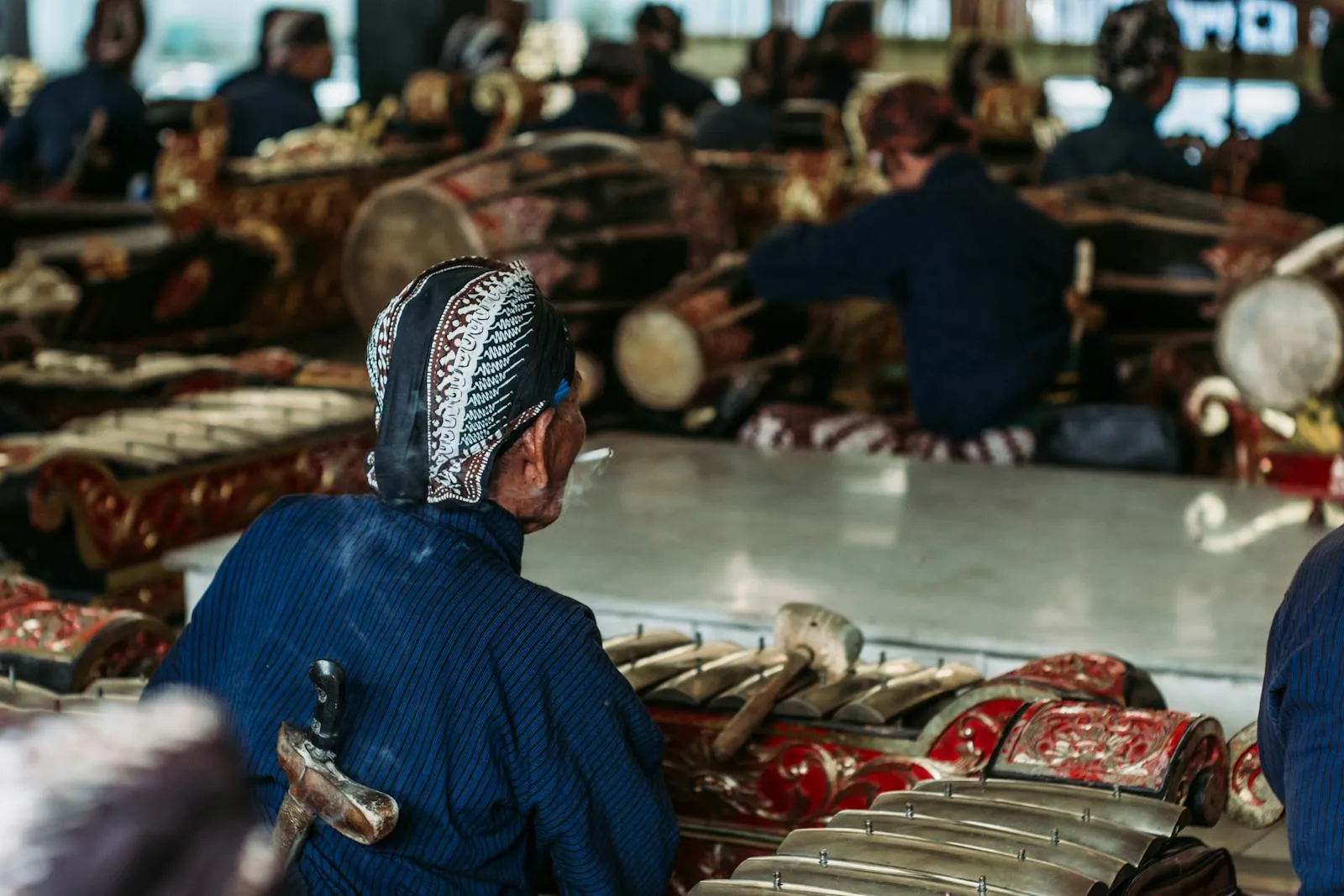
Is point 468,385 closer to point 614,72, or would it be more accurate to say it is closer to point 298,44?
point 614,72

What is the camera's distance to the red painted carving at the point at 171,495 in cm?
335

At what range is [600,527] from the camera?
3.31 m

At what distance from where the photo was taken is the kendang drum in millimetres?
4570

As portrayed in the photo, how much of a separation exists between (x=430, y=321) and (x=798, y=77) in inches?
222

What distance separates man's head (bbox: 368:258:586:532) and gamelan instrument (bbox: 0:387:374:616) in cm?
177

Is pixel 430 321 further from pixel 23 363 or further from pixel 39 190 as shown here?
pixel 39 190

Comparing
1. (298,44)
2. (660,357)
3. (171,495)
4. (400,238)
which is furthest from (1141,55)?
(298,44)

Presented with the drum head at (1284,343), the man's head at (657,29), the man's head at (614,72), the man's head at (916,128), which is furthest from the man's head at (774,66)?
the drum head at (1284,343)

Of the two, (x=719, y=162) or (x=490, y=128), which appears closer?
(x=719, y=162)

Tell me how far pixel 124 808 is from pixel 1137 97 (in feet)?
15.6

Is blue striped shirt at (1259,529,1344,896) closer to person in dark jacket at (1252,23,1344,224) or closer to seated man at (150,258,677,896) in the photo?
seated man at (150,258,677,896)

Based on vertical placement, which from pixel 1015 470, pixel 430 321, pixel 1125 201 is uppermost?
pixel 430 321

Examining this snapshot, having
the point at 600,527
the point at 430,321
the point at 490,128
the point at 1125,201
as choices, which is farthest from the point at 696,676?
the point at 490,128

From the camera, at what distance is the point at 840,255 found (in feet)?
13.4
